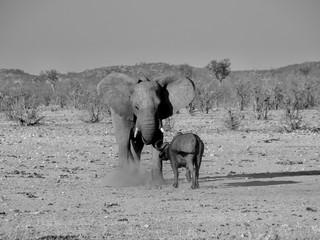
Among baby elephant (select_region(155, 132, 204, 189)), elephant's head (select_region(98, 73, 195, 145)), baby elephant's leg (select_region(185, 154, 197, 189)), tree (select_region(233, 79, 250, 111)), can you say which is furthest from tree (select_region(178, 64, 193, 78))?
baby elephant's leg (select_region(185, 154, 197, 189))

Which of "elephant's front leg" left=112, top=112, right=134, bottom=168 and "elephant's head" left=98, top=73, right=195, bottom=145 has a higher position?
"elephant's head" left=98, top=73, right=195, bottom=145

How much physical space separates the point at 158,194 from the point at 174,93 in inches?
112

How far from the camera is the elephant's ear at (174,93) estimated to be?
47.4 ft

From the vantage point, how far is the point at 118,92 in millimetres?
14477

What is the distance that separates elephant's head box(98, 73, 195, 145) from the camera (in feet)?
43.8

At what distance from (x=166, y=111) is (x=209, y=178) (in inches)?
→ 69.5

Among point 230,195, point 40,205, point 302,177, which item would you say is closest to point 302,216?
point 230,195

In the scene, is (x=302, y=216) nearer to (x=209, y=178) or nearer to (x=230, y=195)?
(x=230, y=195)

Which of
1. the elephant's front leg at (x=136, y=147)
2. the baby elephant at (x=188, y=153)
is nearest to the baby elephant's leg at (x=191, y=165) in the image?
the baby elephant at (x=188, y=153)

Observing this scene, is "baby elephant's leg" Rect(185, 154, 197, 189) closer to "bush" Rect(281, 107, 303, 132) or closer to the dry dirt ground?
the dry dirt ground

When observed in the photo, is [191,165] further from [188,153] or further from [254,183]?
[254,183]

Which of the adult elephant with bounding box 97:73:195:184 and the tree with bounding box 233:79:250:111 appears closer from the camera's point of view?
the adult elephant with bounding box 97:73:195:184

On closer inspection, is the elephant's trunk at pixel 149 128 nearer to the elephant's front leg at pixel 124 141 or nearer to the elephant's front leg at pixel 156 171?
the elephant's front leg at pixel 156 171

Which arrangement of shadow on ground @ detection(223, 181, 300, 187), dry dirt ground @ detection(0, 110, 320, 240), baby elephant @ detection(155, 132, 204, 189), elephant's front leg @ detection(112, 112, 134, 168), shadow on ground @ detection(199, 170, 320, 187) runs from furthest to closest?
1. elephant's front leg @ detection(112, 112, 134, 168)
2. shadow on ground @ detection(199, 170, 320, 187)
3. shadow on ground @ detection(223, 181, 300, 187)
4. baby elephant @ detection(155, 132, 204, 189)
5. dry dirt ground @ detection(0, 110, 320, 240)
